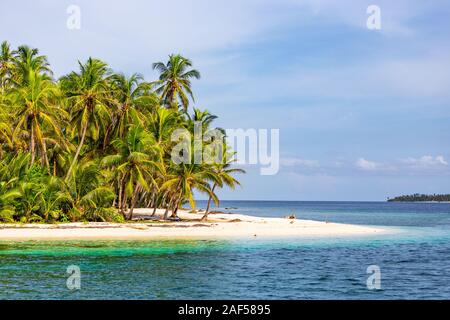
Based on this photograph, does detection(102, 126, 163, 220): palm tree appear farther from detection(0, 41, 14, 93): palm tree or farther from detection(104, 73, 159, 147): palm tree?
A: detection(0, 41, 14, 93): palm tree

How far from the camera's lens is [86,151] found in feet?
154

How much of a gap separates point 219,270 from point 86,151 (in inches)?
1124

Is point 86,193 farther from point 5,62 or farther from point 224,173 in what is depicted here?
point 5,62

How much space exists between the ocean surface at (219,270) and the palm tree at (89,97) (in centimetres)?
1497

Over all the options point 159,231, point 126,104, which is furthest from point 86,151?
point 159,231

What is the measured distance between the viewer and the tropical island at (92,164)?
3606 cm

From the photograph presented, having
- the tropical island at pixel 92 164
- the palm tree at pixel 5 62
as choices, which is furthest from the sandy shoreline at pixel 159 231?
the palm tree at pixel 5 62

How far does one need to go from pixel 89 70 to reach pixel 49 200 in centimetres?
1103

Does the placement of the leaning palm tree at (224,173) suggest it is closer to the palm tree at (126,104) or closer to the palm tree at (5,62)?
the palm tree at (126,104)

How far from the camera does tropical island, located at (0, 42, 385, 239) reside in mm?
36062
